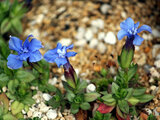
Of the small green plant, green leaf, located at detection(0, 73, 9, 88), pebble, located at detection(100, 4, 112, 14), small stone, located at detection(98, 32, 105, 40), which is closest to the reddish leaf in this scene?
green leaf, located at detection(0, 73, 9, 88)

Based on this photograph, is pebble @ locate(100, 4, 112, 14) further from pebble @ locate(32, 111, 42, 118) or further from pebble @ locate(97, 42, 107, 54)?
pebble @ locate(32, 111, 42, 118)

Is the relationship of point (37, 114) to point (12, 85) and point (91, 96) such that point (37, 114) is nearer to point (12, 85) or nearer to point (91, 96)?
point (12, 85)

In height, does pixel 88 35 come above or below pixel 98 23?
Result: below

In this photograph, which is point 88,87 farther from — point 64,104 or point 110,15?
point 110,15

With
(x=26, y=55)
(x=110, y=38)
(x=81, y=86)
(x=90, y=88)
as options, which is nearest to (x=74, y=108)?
(x=81, y=86)

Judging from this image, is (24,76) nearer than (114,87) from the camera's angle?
No

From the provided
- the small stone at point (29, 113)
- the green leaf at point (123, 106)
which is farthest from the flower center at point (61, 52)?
the small stone at point (29, 113)

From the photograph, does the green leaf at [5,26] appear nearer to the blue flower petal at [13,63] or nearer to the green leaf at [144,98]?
the blue flower petal at [13,63]
